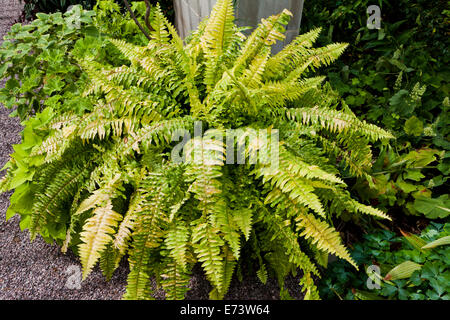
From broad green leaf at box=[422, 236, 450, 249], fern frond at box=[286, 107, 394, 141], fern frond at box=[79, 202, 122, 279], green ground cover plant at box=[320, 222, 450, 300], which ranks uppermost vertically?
fern frond at box=[286, 107, 394, 141]

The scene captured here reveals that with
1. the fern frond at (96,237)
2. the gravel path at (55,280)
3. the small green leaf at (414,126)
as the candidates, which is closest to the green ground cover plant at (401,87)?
the small green leaf at (414,126)

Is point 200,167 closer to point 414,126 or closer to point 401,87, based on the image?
point 414,126

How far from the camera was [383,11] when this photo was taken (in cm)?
328

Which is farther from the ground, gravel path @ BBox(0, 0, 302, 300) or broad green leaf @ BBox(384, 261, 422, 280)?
broad green leaf @ BBox(384, 261, 422, 280)

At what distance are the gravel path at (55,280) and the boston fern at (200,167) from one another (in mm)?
155

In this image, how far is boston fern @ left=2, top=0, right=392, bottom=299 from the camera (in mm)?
1473

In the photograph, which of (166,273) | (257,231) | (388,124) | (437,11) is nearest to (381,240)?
(257,231)

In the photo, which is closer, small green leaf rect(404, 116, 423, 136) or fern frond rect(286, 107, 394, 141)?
fern frond rect(286, 107, 394, 141)

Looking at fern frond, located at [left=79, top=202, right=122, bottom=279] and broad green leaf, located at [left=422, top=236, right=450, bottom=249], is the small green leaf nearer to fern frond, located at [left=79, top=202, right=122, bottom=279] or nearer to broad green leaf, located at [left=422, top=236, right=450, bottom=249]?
broad green leaf, located at [left=422, top=236, right=450, bottom=249]

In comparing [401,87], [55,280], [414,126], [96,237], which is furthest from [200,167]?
[401,87]

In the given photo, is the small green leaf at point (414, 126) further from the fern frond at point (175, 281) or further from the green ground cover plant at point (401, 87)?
the fern frond at point (175, 281)

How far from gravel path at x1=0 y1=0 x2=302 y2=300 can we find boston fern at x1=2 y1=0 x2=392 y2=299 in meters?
0.15

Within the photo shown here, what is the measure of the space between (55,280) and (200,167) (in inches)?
49.8

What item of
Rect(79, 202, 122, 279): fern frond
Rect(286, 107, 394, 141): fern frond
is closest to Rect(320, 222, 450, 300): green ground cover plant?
Rect(286, 107, 394, 141): fern frond
